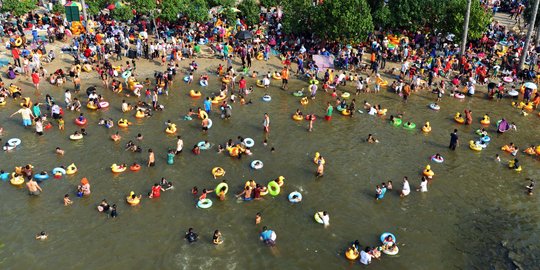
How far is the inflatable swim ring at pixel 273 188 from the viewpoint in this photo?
2483cm

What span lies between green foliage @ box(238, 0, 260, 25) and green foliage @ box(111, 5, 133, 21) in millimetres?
11611

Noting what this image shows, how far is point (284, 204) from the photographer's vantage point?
24.2 metres

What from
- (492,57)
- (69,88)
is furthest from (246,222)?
(492,57)

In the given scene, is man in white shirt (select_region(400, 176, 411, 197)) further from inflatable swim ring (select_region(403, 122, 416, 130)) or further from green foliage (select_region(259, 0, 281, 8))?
green foliage (select_region(259, 0, 281, 8))

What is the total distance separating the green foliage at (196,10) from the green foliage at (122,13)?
19.1ft

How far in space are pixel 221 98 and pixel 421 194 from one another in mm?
17419

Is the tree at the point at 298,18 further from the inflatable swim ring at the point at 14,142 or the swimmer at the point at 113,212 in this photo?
the swimmer at the point at 113,212

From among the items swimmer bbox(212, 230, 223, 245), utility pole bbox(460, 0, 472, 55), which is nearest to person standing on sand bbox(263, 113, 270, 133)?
swimmer bbox(212, 230, 223, 245)

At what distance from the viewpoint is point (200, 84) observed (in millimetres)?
A: 39188

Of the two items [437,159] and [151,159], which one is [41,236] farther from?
[437,159]

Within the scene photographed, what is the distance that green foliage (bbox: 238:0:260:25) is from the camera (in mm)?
48531

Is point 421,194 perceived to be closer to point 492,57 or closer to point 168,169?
point 168,169

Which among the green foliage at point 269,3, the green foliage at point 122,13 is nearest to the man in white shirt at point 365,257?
the green foliage at point 122,13

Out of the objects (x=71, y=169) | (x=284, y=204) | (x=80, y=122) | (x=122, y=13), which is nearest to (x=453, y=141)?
(x=284, y=204)
